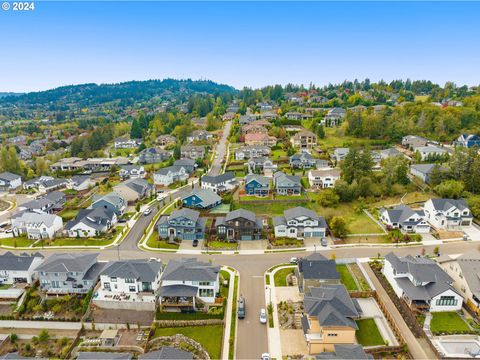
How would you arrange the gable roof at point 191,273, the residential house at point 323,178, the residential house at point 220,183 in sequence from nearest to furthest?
the gable roof at point 191,273 < the residential house at point 323,178 < the residential house at point 220,183

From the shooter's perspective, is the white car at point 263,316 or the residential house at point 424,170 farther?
the residential house at point 424,170

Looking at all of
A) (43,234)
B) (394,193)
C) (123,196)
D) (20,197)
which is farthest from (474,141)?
(20,197)

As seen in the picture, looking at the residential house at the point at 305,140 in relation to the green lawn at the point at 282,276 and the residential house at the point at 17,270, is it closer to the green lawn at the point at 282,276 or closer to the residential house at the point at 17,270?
the green lawn at the point at 282,276

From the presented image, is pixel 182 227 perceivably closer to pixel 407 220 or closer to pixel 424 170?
pixel 407 220

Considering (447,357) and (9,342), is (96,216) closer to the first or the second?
(9,342)

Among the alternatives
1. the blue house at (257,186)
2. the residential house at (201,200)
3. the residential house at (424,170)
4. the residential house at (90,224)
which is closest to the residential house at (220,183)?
the blue house at (257,186)

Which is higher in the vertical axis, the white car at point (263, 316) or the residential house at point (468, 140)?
the residential house at point (468, 140)
